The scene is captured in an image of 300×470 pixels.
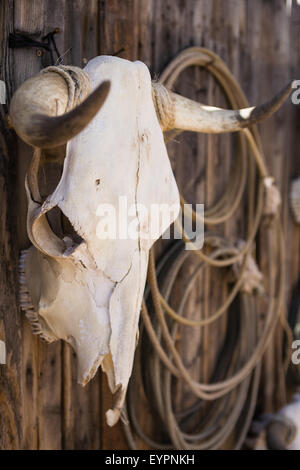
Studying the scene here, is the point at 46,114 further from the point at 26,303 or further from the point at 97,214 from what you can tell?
the point at 26,303

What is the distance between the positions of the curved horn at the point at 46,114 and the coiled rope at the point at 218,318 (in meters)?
0.88

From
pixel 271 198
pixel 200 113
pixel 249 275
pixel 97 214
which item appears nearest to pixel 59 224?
pixel 97 214

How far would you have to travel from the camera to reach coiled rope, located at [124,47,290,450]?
211 cm

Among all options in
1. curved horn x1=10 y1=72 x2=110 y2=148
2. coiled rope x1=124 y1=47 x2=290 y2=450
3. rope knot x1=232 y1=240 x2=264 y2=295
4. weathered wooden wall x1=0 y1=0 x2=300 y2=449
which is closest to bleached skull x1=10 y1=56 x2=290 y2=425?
curved horn x1=10 y1=72 x2=110 y2=148

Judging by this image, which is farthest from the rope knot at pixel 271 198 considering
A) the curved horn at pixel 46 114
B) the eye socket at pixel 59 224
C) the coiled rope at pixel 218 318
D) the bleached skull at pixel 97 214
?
the curved horn at pixel 46 114

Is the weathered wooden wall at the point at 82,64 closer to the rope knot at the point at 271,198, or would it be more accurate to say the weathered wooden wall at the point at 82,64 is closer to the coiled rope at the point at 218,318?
the coiled rope at the point at 218,318

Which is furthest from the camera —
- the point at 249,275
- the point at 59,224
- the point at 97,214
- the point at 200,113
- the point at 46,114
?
the point at 249,275

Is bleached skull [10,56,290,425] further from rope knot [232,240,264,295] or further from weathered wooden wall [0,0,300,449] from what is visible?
rope knot [232,240,264,295]

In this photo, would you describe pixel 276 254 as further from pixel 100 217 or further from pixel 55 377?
pixel 100 217

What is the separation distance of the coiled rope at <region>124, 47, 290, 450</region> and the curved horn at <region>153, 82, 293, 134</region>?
39cm

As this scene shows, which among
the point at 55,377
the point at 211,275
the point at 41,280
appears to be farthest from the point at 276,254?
the point at 41,280

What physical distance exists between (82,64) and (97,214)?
0.63 meters

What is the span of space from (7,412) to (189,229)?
1.00 m

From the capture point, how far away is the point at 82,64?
1.72 metres
